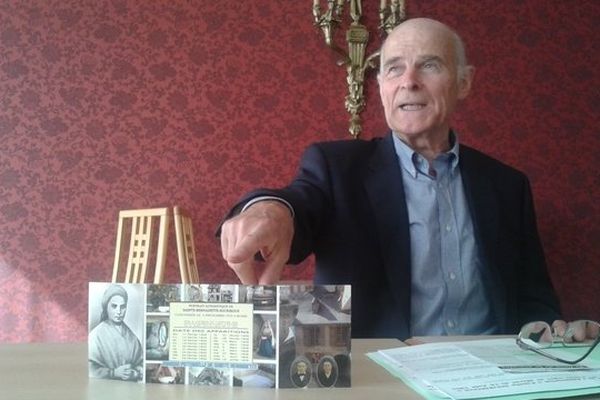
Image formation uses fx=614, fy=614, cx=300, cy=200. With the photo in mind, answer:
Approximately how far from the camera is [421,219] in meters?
1.28

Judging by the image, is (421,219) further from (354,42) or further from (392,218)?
(354,42)

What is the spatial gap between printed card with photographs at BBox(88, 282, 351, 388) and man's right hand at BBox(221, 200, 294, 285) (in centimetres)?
8

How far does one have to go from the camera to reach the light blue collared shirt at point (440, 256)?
1.22 meters

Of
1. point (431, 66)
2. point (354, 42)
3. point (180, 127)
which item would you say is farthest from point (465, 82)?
point (180, 127)

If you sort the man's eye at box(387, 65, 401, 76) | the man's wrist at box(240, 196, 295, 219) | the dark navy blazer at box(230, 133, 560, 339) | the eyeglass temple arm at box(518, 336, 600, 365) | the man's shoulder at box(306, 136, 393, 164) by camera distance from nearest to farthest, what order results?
the eyeglass temple arm at box(518, 336, 600, 365) < the man's wrist at box(240, 196, 295, 219) < the dark navy blazer at box(230, 133, 560, 339) < the man's shoulder at box(306, 136, 393, 164) < the man's eye at box(387, 65, 401, 76)

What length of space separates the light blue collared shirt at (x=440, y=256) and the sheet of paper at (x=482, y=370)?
0.43m

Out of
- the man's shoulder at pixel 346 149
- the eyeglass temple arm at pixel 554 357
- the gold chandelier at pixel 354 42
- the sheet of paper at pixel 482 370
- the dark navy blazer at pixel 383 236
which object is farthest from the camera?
the gold chandelier at pixel 354 42

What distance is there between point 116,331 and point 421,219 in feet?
2.65

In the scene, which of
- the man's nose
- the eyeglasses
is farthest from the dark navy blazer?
the eyeglasses

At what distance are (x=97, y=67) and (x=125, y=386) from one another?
7.96 ft

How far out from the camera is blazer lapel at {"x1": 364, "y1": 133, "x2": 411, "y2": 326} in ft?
3.89

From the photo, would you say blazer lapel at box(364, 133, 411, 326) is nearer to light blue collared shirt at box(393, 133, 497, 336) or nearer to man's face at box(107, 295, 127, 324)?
light blue collared shirt at box(393, 133, 497, 336)

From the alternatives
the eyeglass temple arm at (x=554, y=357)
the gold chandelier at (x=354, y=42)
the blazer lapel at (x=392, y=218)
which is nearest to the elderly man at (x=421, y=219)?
the blazer lapel at (x=392, y=218)

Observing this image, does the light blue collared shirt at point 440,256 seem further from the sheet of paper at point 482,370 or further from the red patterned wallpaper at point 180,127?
the red patterned wallpaper at point 180,127
